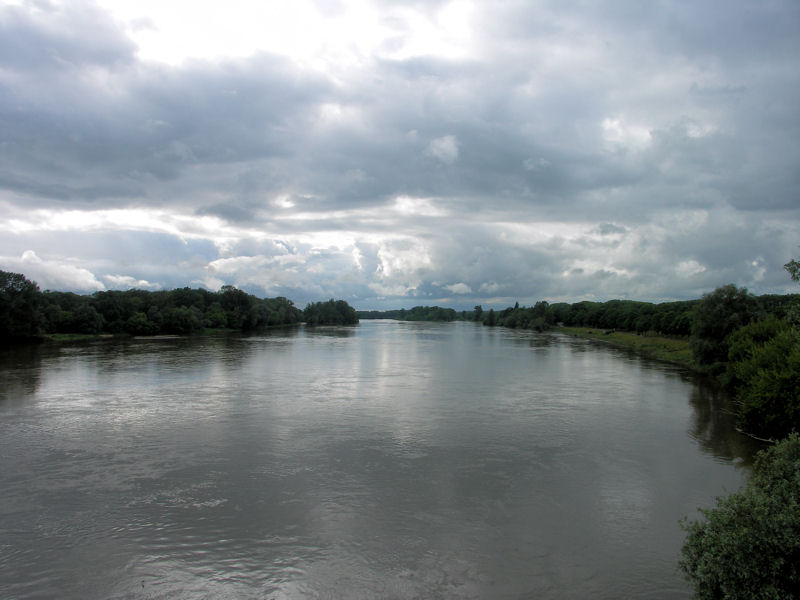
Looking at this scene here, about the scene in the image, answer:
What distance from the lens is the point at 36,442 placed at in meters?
17.5

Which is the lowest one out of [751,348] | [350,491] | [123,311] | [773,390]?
[350,491]

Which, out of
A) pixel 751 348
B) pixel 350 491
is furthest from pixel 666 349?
pixel 350 491

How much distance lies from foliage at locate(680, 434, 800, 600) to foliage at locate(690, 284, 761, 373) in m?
32.3

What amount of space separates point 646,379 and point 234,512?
32.0m

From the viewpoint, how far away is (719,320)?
36062 mm

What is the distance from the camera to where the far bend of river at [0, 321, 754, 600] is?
31.2ft

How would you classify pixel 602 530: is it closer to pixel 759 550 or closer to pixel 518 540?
pixel 518 540

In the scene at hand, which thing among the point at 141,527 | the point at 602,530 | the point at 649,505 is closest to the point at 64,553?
the point at 141,527

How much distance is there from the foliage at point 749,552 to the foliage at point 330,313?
153 m

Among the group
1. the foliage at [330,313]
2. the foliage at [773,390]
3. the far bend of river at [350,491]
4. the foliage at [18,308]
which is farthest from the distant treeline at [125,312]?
the foliage at [773,390]

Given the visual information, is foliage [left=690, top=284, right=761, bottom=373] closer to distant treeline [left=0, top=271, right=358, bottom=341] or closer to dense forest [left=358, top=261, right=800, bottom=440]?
dense forest [left=358, top=261, right=800, bottom=440]

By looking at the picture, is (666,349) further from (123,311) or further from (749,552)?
(123,311)

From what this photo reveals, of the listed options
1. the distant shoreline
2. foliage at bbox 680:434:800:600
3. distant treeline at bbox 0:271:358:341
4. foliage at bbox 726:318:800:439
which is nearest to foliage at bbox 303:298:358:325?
distant treeline at bbox 0:271:358:341

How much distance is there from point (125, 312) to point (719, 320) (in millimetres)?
81344
